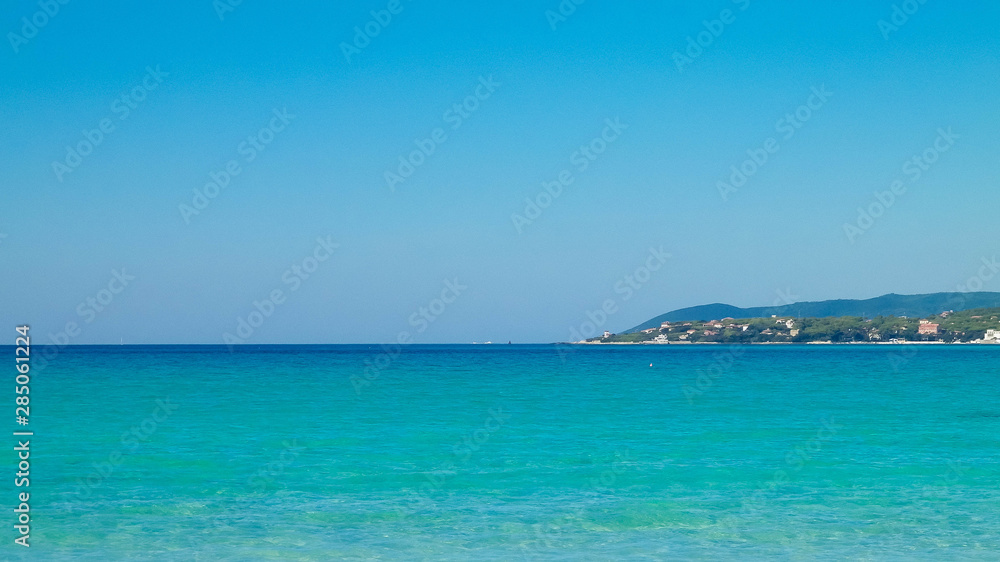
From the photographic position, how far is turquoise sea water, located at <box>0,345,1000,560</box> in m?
11.1

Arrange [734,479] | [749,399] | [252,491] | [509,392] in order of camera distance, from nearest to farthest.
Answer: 1. [252,491]
2. [734,479]
3. [749,399]
4. [509,392]

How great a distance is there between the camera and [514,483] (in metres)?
15.3

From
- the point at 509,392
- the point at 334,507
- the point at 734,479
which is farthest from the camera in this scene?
the point at 509,392

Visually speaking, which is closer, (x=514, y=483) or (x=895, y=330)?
(x=514, y=483)

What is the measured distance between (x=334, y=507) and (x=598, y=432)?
38.3ft

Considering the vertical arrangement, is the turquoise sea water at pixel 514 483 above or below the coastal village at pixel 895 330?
below

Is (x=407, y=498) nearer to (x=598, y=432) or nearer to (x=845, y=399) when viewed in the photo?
(x=598, y=432)

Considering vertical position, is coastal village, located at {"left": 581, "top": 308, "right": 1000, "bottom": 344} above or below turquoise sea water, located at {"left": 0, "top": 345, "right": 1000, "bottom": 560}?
above

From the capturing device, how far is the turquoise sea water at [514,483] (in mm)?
11133

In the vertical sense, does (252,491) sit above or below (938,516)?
above

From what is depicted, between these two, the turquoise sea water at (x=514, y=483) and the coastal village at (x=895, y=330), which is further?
the coastal village at (x=895, y=330)

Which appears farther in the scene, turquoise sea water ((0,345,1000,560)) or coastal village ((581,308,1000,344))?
coastal village ((581,308,1000,344))

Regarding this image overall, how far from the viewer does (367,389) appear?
147 ft

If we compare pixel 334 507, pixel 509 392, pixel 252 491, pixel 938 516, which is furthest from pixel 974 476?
pixel 509 392
